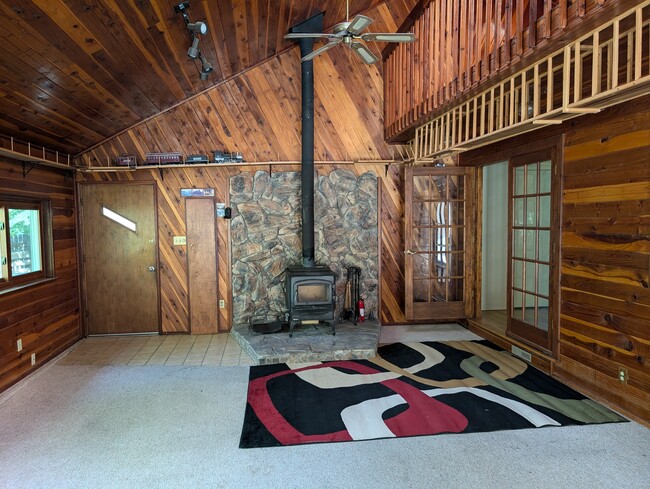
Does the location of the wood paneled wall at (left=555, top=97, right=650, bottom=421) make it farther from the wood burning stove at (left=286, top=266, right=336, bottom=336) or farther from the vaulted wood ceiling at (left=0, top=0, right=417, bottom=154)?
the vaulted wood ceiling at (left=0, top=0, right=417, bottom=154)

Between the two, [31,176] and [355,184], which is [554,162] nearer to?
[355,184]

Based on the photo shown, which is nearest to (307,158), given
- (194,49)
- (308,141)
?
(308,141)

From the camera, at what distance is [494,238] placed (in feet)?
19.5

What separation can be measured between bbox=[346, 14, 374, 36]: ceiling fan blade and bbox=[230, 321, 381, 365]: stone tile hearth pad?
2.99m

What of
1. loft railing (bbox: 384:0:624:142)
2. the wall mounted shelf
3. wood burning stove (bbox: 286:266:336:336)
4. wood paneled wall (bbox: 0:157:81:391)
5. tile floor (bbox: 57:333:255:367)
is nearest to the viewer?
loft railing (bbox: 384:0:624:142)

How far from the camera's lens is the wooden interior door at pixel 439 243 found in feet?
16.6

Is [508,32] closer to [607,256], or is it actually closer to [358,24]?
[358,24]

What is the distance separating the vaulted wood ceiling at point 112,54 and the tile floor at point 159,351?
2.38 m

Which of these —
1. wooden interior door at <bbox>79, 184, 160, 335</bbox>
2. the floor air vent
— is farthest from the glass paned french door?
wooden interior door at <bbox>79, 184, 160, 335</bbox>

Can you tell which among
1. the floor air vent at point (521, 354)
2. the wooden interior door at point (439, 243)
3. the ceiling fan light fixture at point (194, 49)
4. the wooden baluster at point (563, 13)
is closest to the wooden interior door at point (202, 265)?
the ceiling fan light fixture at point (194, 49)

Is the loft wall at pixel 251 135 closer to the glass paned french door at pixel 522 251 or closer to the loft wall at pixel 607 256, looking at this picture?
the glass paned french door at pixel 522 251

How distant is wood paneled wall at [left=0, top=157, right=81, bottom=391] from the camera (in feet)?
11.8

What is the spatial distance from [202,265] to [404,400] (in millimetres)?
3175

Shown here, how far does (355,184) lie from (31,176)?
12.1 ft
